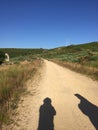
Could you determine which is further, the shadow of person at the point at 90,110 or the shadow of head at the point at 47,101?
the shadow of head at the point at 47,101

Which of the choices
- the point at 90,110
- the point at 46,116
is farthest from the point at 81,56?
the point at 46,116

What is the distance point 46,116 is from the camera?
6578 mm

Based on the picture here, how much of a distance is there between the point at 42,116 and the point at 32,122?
57 cm

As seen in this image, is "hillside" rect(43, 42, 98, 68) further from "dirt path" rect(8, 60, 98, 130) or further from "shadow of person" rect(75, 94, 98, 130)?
"shadow of person" rect(75, 94, 98, 130)

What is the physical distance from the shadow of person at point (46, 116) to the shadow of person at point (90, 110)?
3.74ft

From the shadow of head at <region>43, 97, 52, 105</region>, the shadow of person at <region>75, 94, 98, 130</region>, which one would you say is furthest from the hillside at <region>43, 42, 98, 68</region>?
the shadow of person at <region>75, 94, 98, 130</region>

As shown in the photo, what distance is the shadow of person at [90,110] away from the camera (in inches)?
236

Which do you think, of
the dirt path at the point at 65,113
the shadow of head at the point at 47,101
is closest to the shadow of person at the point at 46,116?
the shadow of head at the point at 47,101

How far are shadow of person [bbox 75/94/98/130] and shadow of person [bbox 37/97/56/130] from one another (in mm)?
1140

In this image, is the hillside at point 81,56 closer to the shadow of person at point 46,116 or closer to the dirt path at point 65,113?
the dirt path at point 65,113

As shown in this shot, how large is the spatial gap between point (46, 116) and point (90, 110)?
1647 millimetres

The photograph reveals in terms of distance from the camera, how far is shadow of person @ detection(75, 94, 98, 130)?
19.7 feet

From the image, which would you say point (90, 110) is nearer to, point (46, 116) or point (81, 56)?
point (46, 116)

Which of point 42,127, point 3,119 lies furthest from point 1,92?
point 42,127
